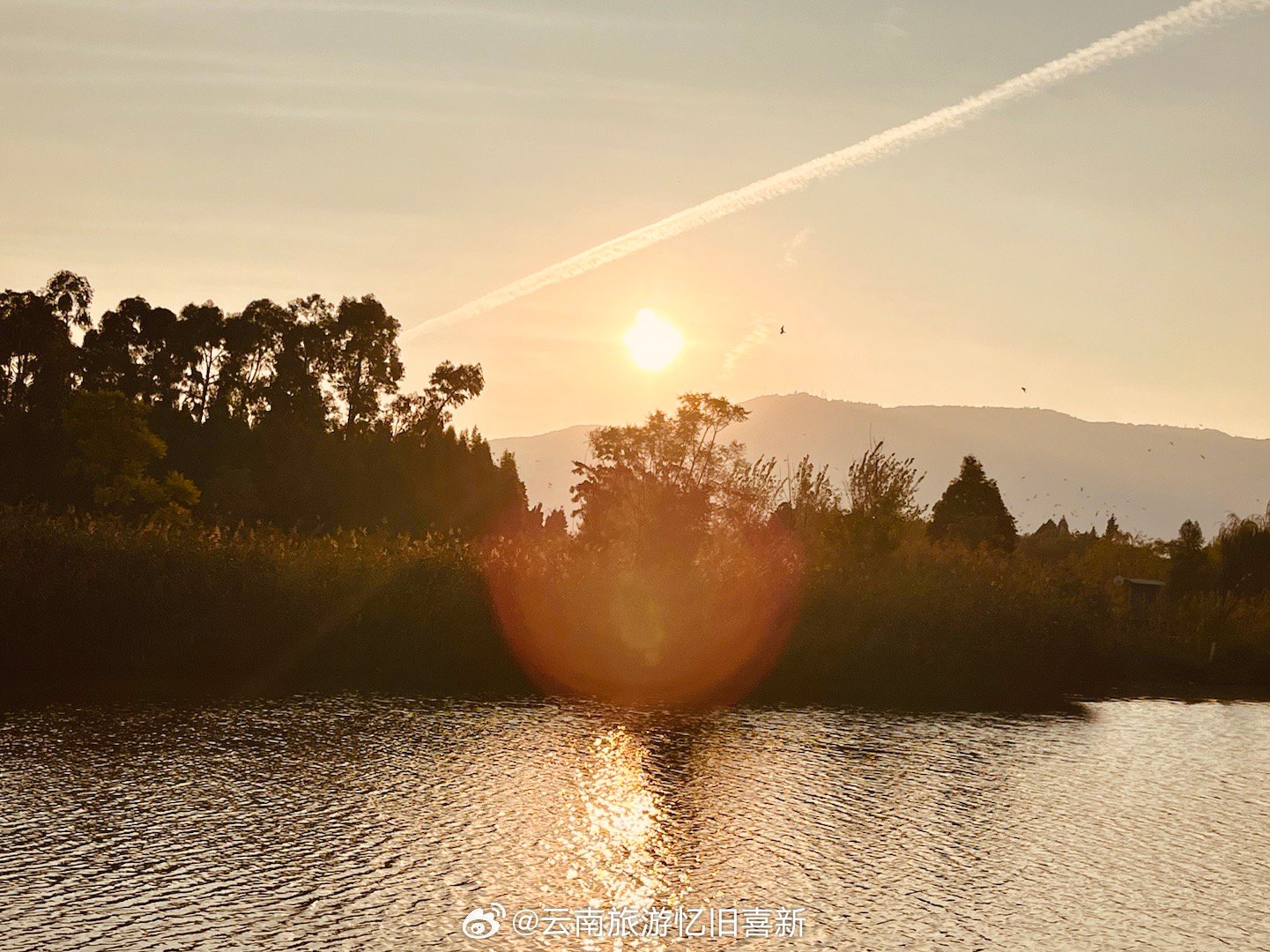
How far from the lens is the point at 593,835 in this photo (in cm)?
1867

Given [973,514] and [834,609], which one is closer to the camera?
[834,609]

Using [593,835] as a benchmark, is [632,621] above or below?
above

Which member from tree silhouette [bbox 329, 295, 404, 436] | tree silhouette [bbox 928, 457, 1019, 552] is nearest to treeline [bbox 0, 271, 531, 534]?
tree silhouette [bbox 329, 295, 404, 436]

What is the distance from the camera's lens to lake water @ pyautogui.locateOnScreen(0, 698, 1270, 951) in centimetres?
1464

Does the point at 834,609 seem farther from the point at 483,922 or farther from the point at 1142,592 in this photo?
the point at 483,922

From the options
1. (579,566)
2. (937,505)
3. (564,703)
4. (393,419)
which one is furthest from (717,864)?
(393,419)

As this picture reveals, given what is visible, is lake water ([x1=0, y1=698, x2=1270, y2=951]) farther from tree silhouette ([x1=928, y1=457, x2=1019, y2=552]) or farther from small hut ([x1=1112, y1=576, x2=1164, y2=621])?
tree silhouette ([x1=928, y1=457, x2=1019, y2=552])

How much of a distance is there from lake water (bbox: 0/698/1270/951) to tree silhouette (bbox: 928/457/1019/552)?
44502mm

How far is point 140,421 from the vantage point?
2822 inches

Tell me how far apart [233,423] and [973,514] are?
53.5m

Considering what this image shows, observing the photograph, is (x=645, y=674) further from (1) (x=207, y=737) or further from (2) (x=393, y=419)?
(2) (x=393, y=419)

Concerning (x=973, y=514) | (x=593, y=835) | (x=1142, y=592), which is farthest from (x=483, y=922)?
(x=973, y=514)

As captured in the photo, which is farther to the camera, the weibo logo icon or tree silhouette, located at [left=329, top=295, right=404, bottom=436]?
tree silhouette, located at [left=329, top=295, right=404, bottom=436]

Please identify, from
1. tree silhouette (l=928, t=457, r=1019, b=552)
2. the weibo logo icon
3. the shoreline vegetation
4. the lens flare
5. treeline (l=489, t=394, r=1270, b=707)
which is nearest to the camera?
the weibo logo icon
